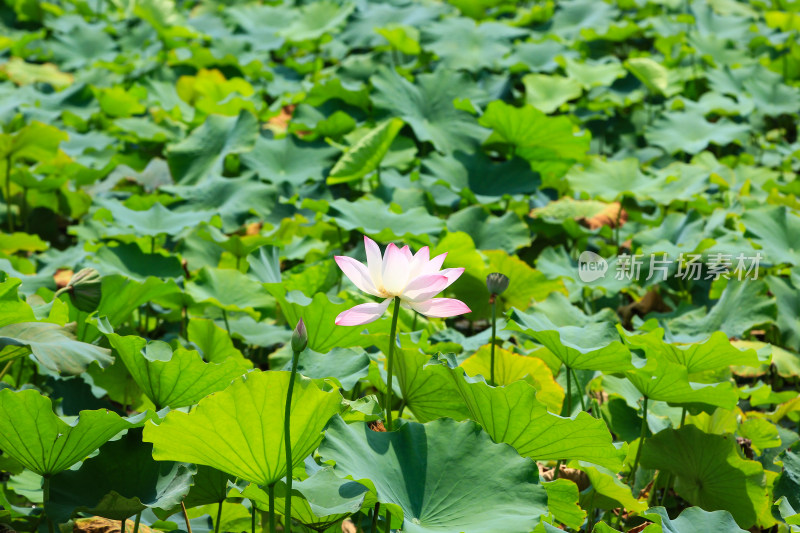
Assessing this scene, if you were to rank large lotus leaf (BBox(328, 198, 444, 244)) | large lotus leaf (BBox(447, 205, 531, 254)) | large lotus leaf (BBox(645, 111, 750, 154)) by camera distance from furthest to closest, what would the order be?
large lotus leaf (BBox(645, 111, 750, 154)) → large lotus leaf (BBox(447, 205, 531, 254)) → large lotus leaf (BBox(328, 198, 444, 244))

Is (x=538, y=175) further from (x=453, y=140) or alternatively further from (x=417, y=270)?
(x=417, y=270)

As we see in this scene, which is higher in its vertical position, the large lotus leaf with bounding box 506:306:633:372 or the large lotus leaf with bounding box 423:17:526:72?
the large lotus leaf with bounding box 506:306:633:372

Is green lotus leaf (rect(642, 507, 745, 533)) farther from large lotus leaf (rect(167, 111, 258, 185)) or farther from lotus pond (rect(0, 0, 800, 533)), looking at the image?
large lotus leaf (rect(167, 111, 258, 185))

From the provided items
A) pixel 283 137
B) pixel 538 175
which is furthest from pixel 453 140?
pixel 283 137

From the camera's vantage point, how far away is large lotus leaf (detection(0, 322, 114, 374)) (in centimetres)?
115

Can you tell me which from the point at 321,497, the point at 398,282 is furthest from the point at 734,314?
the point at 321,497

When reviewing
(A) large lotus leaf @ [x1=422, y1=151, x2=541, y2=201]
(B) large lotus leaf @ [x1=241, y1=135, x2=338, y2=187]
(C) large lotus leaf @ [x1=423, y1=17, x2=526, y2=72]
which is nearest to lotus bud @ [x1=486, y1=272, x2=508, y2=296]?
(A) large lotus leaf @ [x1=422, y1=151, x2=541, y2=201]

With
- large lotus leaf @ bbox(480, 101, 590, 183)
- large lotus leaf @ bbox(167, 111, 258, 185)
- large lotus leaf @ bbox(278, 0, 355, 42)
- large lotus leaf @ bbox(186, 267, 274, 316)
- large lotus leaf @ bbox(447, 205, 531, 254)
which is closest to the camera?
large lotus leaf @ bbox(186, 267, 274, 316)

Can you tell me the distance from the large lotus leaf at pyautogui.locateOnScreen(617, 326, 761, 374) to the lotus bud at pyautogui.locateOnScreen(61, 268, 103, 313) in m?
0.94

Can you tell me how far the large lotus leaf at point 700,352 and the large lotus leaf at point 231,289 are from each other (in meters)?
0.79

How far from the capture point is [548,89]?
3.09 metres

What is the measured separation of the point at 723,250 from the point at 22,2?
12.1 feet

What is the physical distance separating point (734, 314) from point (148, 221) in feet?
4.74

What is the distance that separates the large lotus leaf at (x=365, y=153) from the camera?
7.56 feet
